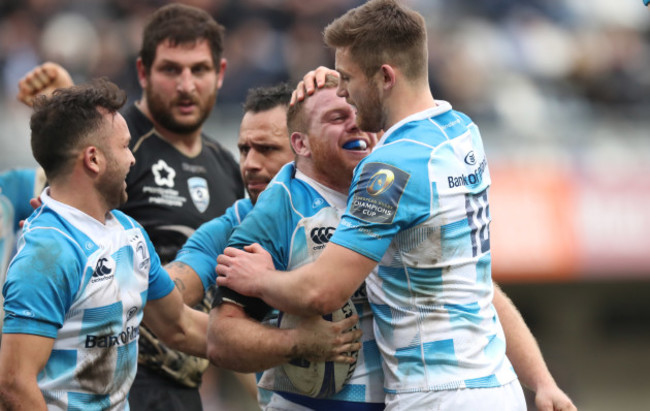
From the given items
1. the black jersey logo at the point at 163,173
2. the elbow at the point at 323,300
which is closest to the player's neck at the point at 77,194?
the elbow at the point at 323,300

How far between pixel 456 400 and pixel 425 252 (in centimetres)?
56

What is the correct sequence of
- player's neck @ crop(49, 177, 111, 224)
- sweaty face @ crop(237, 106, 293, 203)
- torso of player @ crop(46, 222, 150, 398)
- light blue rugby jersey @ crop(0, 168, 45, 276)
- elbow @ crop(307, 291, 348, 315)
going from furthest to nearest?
light blue rugby jersey @ crop(0, 168, 45, 276) → sweaty face @ crop(237, 106, 293, 203) → player's neck @ crop(49, 177, 111, 224) → torso of player @ crop(46, 222, 150, 398) → elbow @ crop(307, 291, 348, 315)

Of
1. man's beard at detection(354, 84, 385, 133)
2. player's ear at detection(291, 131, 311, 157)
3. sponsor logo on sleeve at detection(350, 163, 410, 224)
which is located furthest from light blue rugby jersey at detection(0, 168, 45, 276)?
sponsor logo on sleeve at detection(350, 163, 410, 224)

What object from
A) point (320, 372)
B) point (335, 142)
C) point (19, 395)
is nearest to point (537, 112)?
point (335, 142)

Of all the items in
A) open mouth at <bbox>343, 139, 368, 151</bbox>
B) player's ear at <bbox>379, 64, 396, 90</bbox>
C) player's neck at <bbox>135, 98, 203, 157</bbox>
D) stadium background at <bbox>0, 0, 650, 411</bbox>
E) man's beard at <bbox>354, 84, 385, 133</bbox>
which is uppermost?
player's ear at <bbox>379, 64, 396, 90</bbox>

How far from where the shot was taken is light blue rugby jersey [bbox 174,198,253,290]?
177 inches

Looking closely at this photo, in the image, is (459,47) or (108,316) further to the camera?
(459,47)

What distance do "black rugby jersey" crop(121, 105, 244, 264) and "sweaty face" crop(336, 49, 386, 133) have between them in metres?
1.94

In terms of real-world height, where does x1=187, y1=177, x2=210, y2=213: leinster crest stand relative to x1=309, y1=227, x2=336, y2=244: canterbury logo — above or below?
below

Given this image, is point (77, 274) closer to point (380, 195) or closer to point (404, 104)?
point (380, 195)

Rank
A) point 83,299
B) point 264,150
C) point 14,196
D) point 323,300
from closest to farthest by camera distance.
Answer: point 323,300, point 83,299, point 264,150, point 14,196

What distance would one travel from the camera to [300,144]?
4148mm

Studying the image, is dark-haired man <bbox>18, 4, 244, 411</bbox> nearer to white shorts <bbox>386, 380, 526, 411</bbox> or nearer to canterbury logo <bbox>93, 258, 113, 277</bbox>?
canterbury logo <bbox>93, 258, 113, 277</bbox>

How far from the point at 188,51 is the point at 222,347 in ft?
8.28
